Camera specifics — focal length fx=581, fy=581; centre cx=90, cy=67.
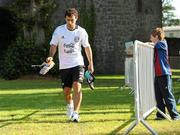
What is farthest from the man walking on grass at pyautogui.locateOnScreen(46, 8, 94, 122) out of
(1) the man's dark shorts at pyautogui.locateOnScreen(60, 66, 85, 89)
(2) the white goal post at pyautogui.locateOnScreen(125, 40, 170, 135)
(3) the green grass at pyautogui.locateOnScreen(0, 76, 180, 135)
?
(2) the white goal post at pyautogui.locateOnScreen(125, 40, 170, 135)

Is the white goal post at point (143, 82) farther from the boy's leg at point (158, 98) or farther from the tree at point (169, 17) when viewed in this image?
the tree at point (169, 17)

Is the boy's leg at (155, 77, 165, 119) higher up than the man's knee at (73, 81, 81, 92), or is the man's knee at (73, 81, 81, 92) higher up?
the man's knee at (73, 81, 81, 92)

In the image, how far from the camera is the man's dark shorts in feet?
37.3

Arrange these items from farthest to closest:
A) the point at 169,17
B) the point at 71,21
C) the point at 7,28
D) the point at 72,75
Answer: the point at 169,17 < the point at 7,28 < the point at 72,75 < the point at 71,21

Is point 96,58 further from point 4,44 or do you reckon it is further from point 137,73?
point 137,73

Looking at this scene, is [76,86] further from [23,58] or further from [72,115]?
[23,58]

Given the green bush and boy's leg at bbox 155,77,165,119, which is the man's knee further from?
the green bush

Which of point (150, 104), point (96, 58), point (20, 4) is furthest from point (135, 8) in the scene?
point (150, 104)

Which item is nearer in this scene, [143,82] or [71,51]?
[143,82]

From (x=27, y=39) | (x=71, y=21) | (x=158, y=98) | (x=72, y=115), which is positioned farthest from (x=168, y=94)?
(x=27, y=39)

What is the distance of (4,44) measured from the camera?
1438 inches

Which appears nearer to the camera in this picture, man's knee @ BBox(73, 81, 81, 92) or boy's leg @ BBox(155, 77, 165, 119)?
man's knee @ BBox(73, 81, 81, 92)

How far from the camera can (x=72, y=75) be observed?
1149cm

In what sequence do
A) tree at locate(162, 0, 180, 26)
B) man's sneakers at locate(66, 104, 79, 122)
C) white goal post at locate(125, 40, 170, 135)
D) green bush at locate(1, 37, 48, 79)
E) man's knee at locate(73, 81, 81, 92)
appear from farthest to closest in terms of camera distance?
tree at locate(162, 0, 180, 26), green bush at locate(1, 37, 48, 79), man's knee at locate(73, 81, 81, 92), man's sneakers at locate(66, 104, 79, 122), white goal post at locate(125, 40, 170, 135)
